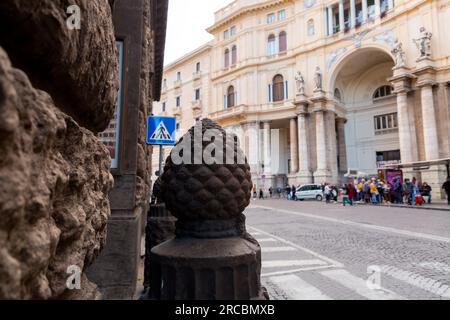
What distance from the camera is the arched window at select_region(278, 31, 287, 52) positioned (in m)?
36.7

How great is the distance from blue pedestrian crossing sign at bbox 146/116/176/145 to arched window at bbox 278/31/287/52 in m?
33.4

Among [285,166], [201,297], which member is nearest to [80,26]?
[201,297]

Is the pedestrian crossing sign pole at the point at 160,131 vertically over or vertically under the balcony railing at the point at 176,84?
under

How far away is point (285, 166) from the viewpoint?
38969 millimetres

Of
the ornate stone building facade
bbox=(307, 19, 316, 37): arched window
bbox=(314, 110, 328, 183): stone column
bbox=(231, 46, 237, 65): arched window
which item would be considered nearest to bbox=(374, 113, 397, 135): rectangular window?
the ornate stone building facade

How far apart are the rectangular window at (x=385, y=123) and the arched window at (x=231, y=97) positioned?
16.3m

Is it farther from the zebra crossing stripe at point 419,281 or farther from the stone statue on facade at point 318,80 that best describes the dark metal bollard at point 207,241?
the stone statue on facade at point 318,80

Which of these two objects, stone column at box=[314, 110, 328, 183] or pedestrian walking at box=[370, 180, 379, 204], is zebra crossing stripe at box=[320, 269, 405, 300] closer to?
pedestrian walking at box=[370, 180, 379, 204]

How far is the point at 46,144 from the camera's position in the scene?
0.70 meters

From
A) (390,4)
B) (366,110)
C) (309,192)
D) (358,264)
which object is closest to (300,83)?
(366,110)

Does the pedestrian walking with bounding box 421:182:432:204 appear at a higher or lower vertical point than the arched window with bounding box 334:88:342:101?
lower

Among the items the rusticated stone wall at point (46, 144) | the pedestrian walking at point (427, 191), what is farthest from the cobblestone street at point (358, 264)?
the pedestrian walking at point (427, 191)

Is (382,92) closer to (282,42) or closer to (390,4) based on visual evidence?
(390,4)

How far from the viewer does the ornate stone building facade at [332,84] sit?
81.9 feet
